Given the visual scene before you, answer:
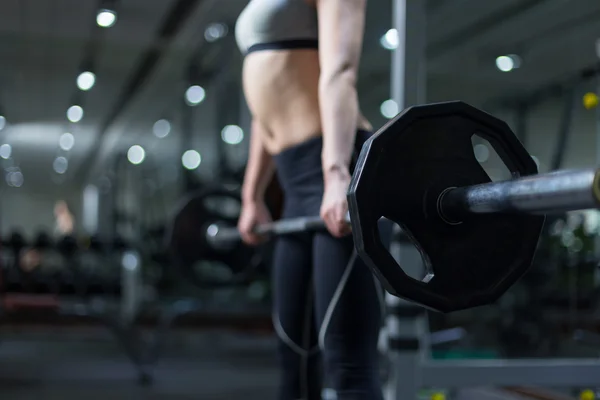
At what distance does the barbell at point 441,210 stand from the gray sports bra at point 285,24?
609mm

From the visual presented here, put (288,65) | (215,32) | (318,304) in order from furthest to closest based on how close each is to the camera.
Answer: (215,32)
(288,65)
(318,304)

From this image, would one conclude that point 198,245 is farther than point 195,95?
No

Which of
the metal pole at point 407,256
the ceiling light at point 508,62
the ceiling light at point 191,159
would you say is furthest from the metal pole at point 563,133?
the ceiling light at point 191,159

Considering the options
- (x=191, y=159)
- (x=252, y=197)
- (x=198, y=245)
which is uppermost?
(x=191, y=159)

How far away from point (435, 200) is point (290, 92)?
2.08 feet

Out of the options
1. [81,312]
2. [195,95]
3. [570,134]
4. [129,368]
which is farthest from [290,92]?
[195,95]

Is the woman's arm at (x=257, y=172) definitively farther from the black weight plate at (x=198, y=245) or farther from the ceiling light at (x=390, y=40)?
the ceiling light at (x=390, y=40)

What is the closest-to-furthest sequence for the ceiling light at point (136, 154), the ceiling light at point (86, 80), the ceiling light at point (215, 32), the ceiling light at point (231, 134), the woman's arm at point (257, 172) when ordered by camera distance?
the woman's arm at point (257, 172)
the ceiling light at point (215, 32)
the ceiling light at point (231, 134)
the ceiling light at point (86, 80)
the ceiling light at point (136, 154)

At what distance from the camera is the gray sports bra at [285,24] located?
1362 mm

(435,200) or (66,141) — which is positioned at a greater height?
(66,141)

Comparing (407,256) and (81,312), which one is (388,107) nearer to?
(407,256)

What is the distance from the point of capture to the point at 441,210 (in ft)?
2.65

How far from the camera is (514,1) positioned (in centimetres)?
285

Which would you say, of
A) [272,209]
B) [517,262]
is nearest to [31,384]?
[272,209]
